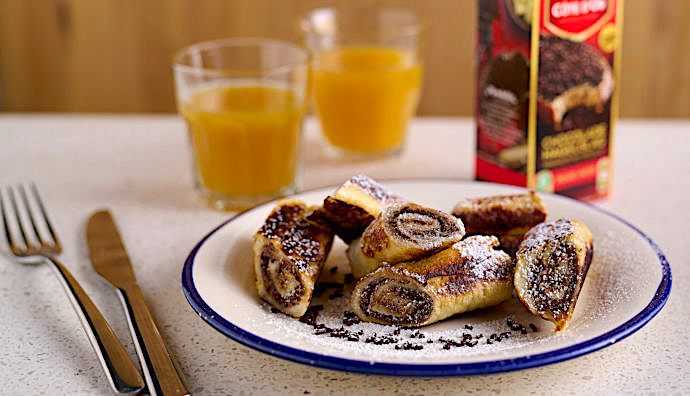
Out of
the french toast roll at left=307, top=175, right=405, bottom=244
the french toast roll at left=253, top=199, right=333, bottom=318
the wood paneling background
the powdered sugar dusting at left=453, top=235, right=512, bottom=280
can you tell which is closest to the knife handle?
the french toast roll at left=253, top=199, right=333, bottom=318

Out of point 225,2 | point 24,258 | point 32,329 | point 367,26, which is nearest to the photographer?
point 32,329

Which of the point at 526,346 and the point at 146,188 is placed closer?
the point at 526,346

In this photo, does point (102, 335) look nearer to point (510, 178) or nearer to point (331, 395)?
point (331, 395)

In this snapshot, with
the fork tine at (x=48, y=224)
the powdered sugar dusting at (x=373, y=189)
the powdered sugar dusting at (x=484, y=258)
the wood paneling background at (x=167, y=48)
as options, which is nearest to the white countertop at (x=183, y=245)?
the fork tine at (x=48, y=224)

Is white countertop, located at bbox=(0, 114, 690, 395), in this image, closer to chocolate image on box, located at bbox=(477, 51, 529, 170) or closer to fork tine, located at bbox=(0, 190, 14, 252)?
fork tine, located at bbox=(0, 190, 14, 252)

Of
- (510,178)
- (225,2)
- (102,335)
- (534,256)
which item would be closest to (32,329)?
(102,335)

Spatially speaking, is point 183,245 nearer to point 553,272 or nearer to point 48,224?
point 48,224
